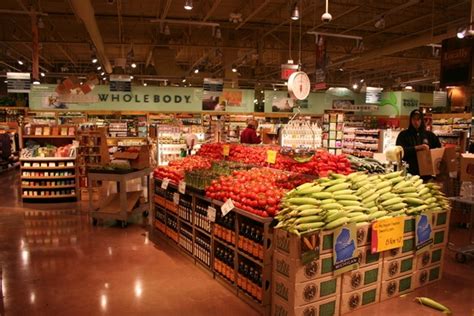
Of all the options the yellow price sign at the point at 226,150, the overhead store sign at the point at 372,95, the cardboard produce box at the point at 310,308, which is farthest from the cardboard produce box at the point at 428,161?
the overhead store sign at the point at 372,95

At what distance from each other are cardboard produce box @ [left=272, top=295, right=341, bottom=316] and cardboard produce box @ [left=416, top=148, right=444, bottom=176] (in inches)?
136

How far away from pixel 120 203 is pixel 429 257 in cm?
516

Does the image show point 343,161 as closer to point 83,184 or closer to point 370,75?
point 83,184

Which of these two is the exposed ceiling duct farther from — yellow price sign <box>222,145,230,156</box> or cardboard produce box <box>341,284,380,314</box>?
cardboard produce box <box>341,284,380,314</box>

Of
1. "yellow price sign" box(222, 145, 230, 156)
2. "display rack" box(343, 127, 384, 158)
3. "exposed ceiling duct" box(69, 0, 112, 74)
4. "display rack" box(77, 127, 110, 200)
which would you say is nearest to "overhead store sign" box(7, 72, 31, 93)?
"exposed ceiling duct" box(69, 0, 112, 74)

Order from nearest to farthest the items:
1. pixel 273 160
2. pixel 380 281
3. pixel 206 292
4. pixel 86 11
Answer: pixel 380 281
pixel 206 292
pixel 273 160
pixel 86 11

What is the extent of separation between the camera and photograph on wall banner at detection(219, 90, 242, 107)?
1839cm

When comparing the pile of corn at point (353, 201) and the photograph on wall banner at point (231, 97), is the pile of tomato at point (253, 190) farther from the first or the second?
the photograph on wall banner at point (231, 97)

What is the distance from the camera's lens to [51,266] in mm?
5211

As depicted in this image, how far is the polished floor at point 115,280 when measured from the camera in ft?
13.0

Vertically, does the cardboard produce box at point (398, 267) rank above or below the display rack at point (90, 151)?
below

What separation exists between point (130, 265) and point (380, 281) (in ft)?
10.4

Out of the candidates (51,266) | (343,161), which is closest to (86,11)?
(51,266)

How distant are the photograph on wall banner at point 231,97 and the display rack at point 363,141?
524cm
